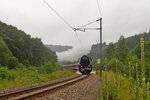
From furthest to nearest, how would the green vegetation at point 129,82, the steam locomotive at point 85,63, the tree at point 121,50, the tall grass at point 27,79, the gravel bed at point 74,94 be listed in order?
the tree at point 121,50
the steam locomotive at point 85,63
the tall grass at point 27,79
the gravel bed at point 74,94
the green vegetation at point 129,82

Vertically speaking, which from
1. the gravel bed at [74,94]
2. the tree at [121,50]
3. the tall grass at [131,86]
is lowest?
the gravel bed at [74,94]

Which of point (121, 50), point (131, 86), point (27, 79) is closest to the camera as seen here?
point (131, 86)

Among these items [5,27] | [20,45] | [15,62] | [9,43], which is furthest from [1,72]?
[5,27]

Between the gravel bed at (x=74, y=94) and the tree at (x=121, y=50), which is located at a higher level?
the tree at (x=121, y=50)

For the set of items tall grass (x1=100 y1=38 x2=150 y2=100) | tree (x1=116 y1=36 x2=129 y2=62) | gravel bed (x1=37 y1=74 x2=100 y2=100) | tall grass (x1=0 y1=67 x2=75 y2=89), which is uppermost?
tree (x1=116 y1=36 x2=129 y2=62)

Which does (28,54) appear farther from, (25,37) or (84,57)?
(84,57)

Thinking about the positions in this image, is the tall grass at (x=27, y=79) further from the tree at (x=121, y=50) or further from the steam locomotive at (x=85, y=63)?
the tree at (x=121, y=50)

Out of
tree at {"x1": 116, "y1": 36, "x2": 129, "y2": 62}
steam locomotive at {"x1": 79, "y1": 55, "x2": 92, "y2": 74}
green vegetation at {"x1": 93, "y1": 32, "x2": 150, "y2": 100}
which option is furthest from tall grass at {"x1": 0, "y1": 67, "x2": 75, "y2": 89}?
tree at {"x1": 116, "y1": 36, "x2": 129, "y2": 62}

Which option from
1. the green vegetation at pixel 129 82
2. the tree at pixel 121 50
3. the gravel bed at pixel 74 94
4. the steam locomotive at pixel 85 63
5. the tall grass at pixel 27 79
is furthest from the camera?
the tree at pixel 121 50

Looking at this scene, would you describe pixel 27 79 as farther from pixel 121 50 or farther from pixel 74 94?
pixel 121 50

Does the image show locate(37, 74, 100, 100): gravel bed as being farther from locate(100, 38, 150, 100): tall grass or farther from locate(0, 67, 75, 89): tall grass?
locate(0, 67, 75, 89): tall grass

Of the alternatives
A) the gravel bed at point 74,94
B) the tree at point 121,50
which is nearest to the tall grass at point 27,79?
the gravel bed at point 74,94

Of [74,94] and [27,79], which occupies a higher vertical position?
[74,94]

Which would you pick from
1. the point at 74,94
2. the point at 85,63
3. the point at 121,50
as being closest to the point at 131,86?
the point at 74,94
